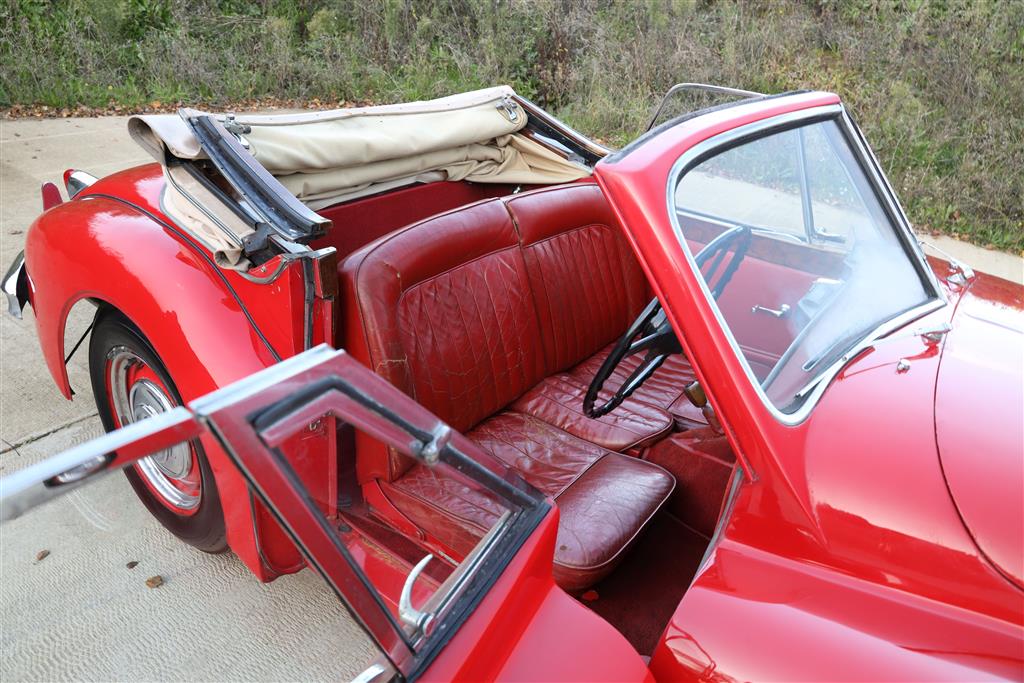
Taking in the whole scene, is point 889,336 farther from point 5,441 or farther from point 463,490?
point 5,441

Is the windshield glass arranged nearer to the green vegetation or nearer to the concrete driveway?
the concrete driveway

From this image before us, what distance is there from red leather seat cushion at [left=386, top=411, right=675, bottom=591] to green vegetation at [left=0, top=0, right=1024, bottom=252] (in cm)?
488

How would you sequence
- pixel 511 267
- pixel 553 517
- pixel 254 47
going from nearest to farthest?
pixel 553 517
pixel 511 267
pixel 254 47

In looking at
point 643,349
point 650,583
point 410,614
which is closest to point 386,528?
point 410,614

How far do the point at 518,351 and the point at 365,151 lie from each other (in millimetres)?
839

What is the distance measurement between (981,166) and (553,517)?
252 inches

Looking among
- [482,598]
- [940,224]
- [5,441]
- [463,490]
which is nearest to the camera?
[482,598]

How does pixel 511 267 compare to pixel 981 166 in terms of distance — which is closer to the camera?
pixel 511 267

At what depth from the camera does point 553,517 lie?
1481 mm

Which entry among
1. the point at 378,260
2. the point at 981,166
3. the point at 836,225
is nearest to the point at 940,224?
the point at 981,166

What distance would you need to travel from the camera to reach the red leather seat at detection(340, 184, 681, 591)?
196cm

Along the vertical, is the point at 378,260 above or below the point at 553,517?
above

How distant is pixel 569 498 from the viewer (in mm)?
2098

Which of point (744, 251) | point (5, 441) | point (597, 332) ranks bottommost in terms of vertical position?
point (5, 441)
